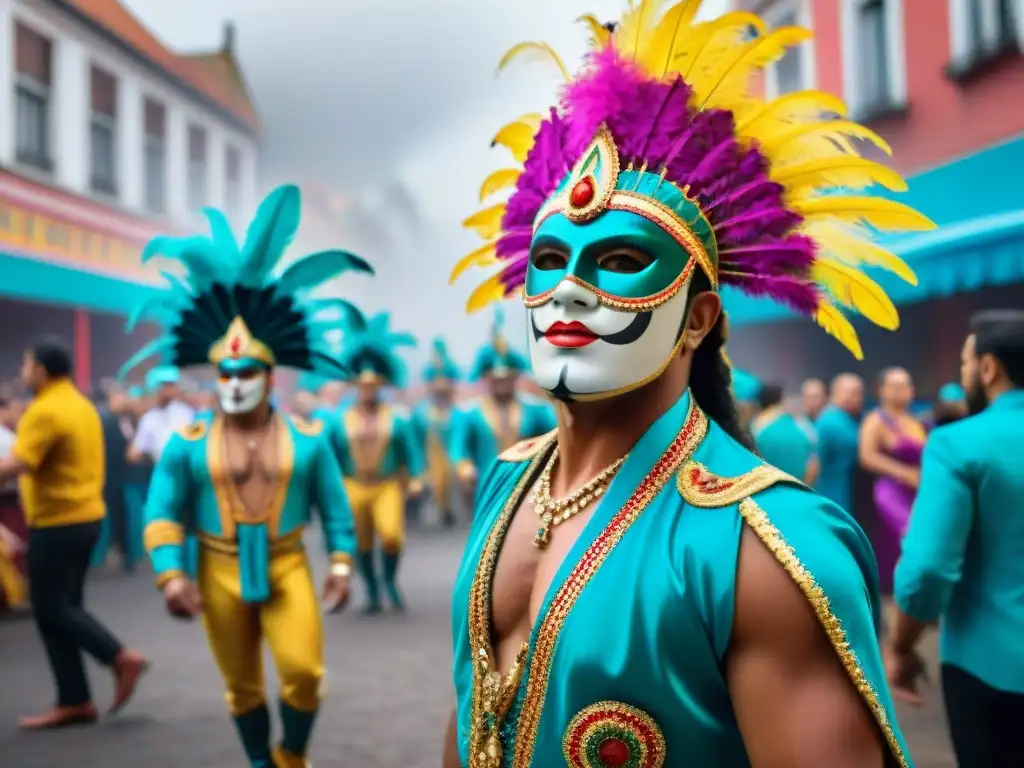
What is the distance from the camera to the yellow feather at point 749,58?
5.96ft

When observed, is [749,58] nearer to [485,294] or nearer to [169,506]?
[485,294]

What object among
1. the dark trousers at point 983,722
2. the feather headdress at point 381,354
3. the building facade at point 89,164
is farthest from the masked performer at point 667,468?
the building facade at point 89,164

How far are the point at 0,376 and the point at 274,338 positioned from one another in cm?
946

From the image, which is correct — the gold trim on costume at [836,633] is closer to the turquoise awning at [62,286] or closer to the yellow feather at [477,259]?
the yellow feather at [477,259]

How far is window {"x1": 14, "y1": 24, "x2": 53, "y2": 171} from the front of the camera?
12703 millimetres

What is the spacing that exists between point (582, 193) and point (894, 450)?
5.68 meters

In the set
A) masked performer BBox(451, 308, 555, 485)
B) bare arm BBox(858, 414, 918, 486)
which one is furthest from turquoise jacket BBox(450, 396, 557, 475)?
bare arm BBox(858, 414, 918, 486)

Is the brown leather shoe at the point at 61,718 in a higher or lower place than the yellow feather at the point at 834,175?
lower

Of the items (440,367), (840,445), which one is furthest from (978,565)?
(440,367)

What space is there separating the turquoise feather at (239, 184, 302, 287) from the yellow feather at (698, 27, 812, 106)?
262 cm

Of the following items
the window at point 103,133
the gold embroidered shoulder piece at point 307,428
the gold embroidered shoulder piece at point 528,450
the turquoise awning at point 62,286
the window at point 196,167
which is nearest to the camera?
the gold embroidered shoulder piece at point 528,450

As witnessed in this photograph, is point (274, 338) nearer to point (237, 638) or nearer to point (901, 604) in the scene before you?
point (237, 638)

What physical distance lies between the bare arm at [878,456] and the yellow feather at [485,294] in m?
5.16

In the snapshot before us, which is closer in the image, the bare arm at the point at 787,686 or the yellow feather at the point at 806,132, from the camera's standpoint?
the bare arm at the point at 787,686
